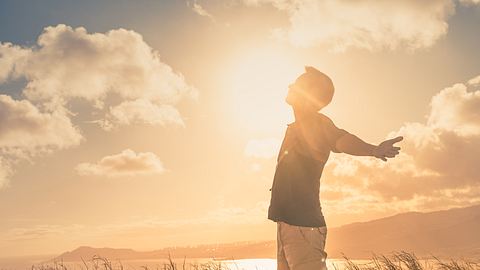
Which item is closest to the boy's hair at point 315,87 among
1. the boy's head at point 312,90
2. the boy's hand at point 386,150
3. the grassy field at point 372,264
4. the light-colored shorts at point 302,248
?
the boy's head at point 312,90

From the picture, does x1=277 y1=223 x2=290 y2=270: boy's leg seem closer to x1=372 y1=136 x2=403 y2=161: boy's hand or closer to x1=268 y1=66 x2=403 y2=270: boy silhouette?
x1=268 y1=66 x2=403 y2=270: boy silhouette

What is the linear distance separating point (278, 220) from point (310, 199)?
33 centimetres

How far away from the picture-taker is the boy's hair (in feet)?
14.1

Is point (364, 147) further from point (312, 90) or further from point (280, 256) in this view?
point (280, 256)

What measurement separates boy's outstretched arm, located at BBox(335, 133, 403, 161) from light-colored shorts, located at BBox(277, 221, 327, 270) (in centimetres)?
74

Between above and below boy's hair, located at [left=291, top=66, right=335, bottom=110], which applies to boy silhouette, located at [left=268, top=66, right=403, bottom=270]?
below

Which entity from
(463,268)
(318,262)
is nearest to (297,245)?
(318,262)

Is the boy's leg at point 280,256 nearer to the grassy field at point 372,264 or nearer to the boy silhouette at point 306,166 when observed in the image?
the boy silhouette at point 306,166

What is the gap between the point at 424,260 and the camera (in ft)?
24.1

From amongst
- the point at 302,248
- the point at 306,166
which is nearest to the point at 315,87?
the point at 306,166

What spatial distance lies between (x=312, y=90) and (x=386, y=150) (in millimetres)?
867

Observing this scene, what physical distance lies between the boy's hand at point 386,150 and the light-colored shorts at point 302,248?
2.73 feet

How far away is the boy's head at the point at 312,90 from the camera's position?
14.1 feet

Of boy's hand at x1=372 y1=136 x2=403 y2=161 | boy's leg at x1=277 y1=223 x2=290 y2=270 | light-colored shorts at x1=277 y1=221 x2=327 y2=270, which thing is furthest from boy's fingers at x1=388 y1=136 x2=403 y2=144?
boy's leg at x1=277 y1=223 x2=290 y2=270
